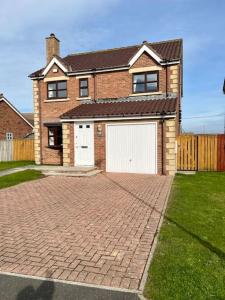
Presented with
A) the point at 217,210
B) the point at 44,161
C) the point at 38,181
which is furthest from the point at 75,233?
the point at 44,161

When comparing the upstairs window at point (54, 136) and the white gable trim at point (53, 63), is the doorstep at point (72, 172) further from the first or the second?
the white gable trim at point (53, 63)

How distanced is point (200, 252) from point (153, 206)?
11.2 ft

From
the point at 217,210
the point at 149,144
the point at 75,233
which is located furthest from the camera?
the point at 149,144

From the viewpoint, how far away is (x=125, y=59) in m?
19.6

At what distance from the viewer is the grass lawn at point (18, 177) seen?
1275cm

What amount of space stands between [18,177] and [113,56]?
11.7m

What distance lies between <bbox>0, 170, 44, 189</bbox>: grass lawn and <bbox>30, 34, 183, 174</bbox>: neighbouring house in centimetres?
231

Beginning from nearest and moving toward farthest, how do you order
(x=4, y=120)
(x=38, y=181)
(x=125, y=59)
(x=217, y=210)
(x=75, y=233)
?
(x=75, y=233), (x=217, y=210), (x=38, y=181), (x=125, y=59), (x=4, y=120)

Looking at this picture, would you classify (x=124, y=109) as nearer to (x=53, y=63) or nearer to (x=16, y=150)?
(x=53, y=63)

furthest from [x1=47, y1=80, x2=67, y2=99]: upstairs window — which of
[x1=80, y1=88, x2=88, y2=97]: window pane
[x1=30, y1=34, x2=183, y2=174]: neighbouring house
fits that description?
[x1=80, y1=88, x2=88, y2=97]: window pane

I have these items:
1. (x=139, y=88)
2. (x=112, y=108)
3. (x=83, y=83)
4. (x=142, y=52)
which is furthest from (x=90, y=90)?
(x=142, y=52)

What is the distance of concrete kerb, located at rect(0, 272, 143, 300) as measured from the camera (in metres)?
3.68

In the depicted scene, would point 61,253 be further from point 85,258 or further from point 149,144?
point 149,144

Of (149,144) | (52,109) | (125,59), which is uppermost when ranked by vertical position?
(125,59)
